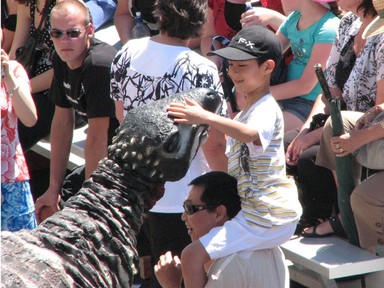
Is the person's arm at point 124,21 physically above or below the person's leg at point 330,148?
above

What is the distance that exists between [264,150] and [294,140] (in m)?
1.30

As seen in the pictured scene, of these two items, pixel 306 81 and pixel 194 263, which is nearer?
pixel 194 263

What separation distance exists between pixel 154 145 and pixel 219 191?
73.3 inches

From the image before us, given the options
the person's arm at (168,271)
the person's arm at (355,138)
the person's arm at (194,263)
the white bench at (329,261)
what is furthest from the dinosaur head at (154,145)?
the white bench at (329,261)

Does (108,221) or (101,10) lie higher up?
(101,10)

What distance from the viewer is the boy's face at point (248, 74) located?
4.10 m

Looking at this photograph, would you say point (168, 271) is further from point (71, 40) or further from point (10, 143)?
point (71, 40)

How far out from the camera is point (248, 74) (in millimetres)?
4125

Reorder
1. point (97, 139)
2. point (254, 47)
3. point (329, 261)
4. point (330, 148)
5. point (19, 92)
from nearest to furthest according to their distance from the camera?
point (254, 47) < point (329, 261) < point (330, 148) < point (19, 92) < point (97, 139)

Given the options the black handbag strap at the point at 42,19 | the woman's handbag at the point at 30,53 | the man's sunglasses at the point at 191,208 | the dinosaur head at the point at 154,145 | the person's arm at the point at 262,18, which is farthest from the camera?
the woman's handbag at the point at 30,53

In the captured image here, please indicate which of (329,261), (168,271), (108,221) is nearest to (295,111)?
(329,261)

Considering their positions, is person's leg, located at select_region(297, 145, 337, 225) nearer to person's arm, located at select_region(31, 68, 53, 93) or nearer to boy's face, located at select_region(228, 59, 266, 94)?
boy's face, located at select_region(228, 59, 266, 94)

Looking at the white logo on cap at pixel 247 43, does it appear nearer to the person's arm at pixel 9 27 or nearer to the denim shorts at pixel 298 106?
the denim shorts at pixel 298 106

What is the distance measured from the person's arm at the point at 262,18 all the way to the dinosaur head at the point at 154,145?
3.40 metres
